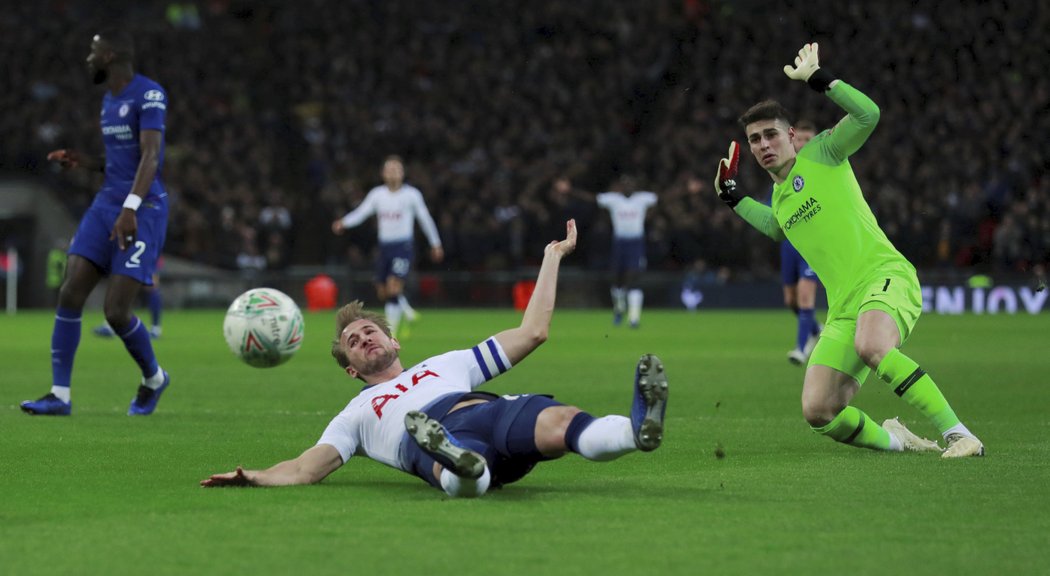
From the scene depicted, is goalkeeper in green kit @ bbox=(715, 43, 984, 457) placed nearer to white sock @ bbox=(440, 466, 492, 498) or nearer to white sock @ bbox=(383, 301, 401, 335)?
white sock @ bbox=(440, 466, 492, 498)

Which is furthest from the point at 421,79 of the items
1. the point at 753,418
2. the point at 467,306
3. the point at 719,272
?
the point at 753,418

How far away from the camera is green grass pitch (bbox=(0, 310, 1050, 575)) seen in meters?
4.70

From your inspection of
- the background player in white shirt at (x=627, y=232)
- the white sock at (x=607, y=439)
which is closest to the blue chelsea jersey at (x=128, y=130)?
the white sock at (x=607, y=439)

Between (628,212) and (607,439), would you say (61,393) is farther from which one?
(628,212)

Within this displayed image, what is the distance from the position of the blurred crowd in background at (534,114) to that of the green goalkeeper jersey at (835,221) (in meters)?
21.5

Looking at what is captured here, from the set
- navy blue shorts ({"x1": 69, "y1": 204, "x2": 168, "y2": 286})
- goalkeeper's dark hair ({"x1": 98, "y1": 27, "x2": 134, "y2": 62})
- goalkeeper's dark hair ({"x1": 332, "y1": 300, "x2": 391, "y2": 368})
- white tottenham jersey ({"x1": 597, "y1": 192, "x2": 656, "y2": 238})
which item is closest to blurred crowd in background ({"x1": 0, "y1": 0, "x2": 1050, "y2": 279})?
white tottenham jersey ({"x1": 597, "y1": 192, "x2": 656, "y2": 238})

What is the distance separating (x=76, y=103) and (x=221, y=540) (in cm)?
3072

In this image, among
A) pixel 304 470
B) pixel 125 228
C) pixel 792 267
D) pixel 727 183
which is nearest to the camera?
pixel 304 470

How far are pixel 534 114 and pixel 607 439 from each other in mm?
28550

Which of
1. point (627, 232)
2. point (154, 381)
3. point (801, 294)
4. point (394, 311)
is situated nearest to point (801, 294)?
point (801, 294)

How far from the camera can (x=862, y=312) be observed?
7707mm

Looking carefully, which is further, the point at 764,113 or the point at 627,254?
the point at 627,254

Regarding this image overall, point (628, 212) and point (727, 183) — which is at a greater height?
point (628, 212)

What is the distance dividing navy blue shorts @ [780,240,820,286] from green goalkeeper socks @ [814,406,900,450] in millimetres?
7285
